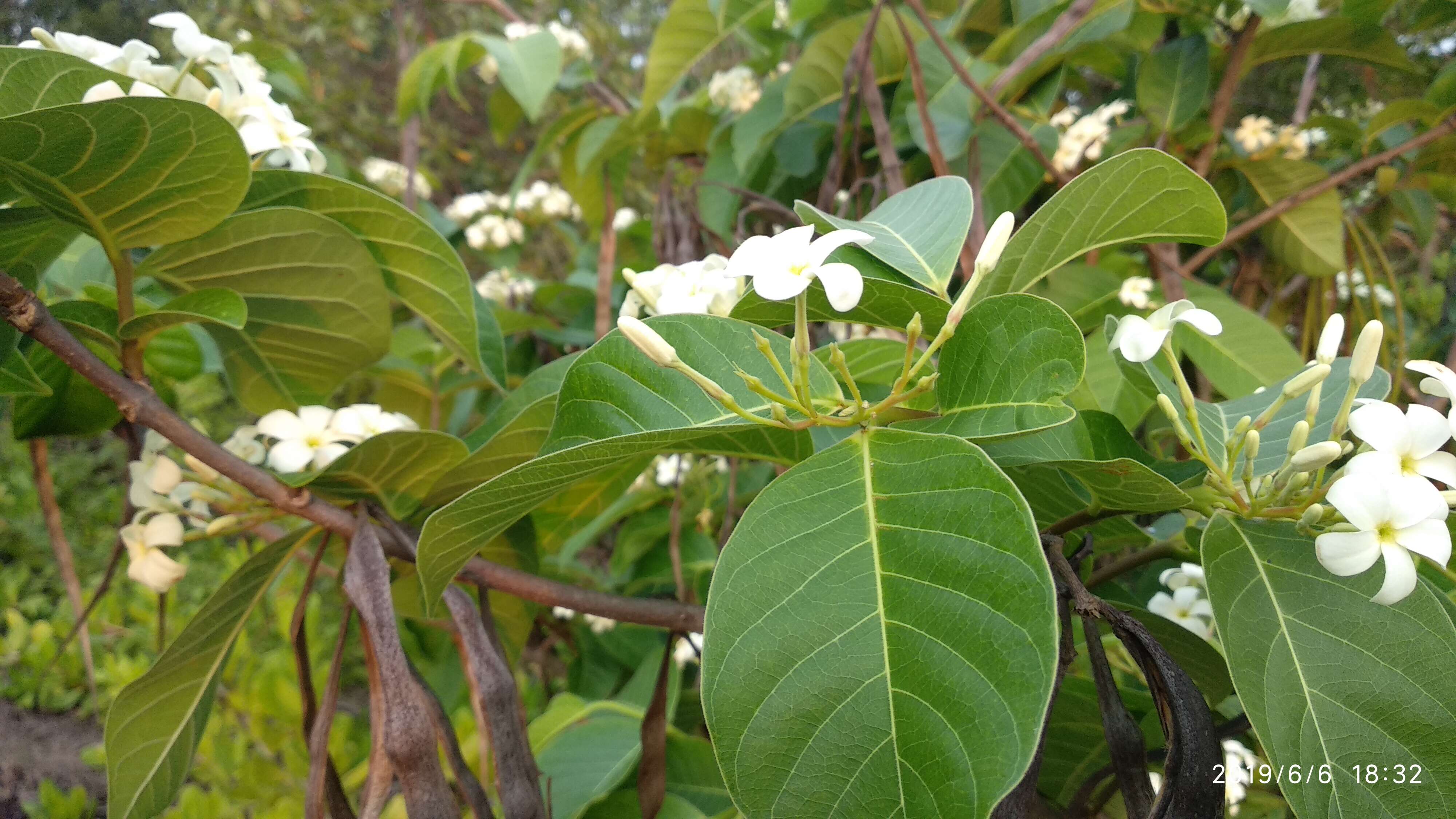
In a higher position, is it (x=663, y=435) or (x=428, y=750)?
(x=663, y=435)

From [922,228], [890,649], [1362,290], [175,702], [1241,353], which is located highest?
[922,228]

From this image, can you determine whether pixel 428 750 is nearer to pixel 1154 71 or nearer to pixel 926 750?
pixel 926 750

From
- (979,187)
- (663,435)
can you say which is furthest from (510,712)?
(979,187)

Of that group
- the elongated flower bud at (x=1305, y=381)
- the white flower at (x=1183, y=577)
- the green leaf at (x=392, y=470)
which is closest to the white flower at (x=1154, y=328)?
the elongated flower bud at (x=1305, y=381)

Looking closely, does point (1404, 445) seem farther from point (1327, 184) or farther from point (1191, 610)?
point (1327, 184)

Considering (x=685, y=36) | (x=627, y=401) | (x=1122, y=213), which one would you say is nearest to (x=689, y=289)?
(x=627, y=401)

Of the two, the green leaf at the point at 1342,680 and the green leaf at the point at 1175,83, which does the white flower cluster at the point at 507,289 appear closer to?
the green leaf at the point at 1175,83
